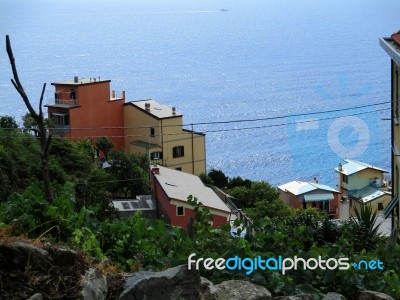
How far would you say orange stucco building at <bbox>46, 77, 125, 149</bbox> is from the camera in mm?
39625

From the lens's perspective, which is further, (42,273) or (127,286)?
(127,286)

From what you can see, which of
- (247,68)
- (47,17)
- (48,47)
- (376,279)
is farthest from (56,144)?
(47,17)

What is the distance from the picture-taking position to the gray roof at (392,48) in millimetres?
8648

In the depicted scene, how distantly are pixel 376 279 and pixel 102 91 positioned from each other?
36.5 m

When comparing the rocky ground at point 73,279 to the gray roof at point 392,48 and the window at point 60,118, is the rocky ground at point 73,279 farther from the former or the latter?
the window at point 60,118

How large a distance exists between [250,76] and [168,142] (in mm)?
44941

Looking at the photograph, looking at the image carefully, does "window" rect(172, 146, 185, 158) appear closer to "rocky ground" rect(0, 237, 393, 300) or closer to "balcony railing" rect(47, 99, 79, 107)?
"balcony railing" rect(47, 99, 79, 107)

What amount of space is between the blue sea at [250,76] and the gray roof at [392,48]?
4427mm

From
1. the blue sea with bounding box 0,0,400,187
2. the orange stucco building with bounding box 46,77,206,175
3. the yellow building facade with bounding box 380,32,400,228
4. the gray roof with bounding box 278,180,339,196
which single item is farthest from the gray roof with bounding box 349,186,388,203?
the yellow building facade with bounding box 380,32,400,228

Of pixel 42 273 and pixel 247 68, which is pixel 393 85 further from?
pixel 247 68

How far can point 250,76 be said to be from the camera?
267 ft

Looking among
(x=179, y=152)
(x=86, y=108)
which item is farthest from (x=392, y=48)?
(x=86, y=108)

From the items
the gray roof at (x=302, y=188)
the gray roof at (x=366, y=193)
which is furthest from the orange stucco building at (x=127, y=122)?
the gray roof at (x=366, y=193)

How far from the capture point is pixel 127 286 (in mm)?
3996
